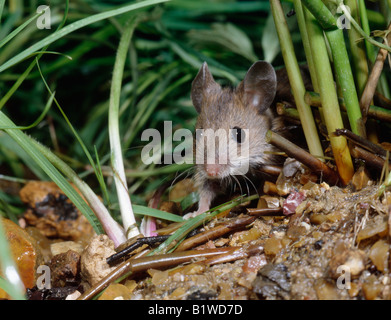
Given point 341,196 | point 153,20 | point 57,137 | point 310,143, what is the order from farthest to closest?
1. point 57,137
2. point 153,20
3. point 310,143
4. point 341,196

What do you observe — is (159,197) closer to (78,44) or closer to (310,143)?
(310,143)

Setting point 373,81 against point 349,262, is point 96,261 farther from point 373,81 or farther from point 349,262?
point 373,81

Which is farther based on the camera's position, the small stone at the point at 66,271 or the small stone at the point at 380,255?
the small stone at the point at 66,271

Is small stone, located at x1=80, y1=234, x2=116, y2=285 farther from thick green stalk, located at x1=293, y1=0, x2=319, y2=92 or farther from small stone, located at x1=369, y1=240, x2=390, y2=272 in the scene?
thick green stalk, located at x1=293, y1=0, x2=319, y2=92

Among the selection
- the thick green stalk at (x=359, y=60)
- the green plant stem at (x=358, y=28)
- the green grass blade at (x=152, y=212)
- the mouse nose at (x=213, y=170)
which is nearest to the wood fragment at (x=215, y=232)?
the green grass blade at (x=152, y=212)

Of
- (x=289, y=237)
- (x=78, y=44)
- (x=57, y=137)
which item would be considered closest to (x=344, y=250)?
(x=289, y=237)

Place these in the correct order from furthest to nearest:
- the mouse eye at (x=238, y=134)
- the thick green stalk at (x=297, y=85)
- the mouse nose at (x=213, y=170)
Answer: the mouse eye at (x=238, y=134) → the mouse nose at (x=213, y=170) → the thick green stalk at (x=297, y=85)

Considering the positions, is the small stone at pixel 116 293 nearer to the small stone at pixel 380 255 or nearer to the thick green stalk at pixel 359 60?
the small stone at pixel 380 255
